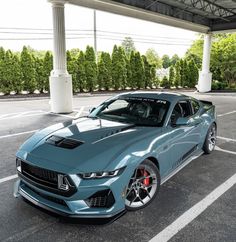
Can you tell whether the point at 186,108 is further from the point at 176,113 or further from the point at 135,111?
the point at 135,111

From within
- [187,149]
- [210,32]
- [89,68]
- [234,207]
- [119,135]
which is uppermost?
[210,32]

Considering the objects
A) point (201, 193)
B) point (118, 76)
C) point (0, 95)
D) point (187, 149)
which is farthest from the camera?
point (118, 76)

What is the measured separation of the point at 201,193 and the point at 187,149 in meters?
0.75

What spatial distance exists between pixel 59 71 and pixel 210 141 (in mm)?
6508

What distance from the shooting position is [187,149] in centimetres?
411

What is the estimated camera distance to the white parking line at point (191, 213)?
267cm

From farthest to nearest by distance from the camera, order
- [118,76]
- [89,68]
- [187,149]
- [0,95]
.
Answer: [118,76] → [89,68] → [0,95] → [187,149]

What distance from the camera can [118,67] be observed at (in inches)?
747

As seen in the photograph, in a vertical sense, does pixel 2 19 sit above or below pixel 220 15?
above

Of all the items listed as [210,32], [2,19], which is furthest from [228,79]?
[2,19]

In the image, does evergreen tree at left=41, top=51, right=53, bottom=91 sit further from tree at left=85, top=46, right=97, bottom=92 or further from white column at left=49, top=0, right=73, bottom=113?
white column at left=49, top=0, right=73, bottom=113

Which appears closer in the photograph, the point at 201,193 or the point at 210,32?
the point at 201,193

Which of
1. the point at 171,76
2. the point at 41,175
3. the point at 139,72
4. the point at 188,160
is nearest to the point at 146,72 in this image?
the point at 139,72

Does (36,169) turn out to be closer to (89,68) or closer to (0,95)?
(0,95)
